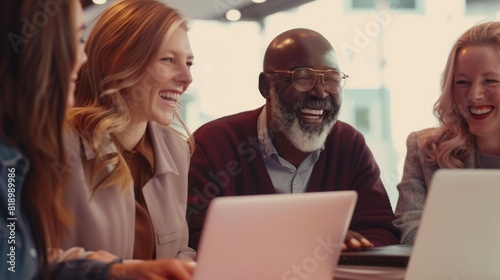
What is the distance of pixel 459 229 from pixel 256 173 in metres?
1.07

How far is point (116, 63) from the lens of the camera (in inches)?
77.9

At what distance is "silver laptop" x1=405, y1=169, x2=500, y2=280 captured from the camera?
4.32 ft

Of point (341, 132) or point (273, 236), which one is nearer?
point (273, 236)

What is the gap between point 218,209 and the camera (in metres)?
1.06

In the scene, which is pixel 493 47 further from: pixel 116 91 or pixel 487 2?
pixel 487 2

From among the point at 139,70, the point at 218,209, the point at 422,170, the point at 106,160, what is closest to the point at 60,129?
the point at 218,209

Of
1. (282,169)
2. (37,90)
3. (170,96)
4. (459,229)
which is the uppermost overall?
(37,90)

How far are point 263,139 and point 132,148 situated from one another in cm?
52

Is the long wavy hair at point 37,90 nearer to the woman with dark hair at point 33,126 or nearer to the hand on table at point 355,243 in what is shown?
the woman with dark hair at point 33,126

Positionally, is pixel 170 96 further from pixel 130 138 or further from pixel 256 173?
pixel 256 173
